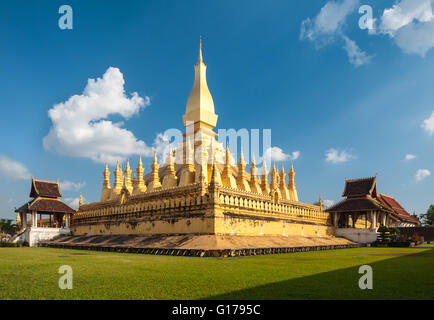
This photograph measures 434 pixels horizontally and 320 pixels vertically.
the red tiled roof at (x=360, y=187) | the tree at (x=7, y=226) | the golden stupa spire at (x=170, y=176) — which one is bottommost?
the tree at (x=7, y=226)

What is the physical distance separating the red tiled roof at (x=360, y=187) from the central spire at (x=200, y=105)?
2232 cm

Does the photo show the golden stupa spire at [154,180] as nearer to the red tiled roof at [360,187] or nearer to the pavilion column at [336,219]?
the pavilion column at [336,219]

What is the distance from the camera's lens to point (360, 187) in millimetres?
48844

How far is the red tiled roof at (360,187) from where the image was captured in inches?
1887

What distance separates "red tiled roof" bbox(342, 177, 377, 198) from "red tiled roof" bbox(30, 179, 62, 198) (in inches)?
1742

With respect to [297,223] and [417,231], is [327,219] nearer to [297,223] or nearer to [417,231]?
[297,223]

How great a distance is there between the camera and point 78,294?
8.80 m

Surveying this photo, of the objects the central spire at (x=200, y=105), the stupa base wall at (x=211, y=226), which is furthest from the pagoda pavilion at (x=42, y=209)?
the central spire at (x=200, y=105)

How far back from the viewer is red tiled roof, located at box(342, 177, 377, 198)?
47938 millimetres

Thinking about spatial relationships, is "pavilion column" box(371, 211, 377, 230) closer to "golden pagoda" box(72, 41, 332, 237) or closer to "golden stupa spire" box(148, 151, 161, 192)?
"golden pagoda" box(72, 41, 332, 237)

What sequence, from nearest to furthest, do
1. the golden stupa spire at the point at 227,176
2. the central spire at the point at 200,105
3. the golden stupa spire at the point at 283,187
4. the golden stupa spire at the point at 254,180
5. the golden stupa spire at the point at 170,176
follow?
1. the golden stupa spire at the point at 227,176
2. the golden stupa spire at the point at 170,176
3. the golden stupa spire at the point at 254,180
4. the central spire at the point at 200,105
5. the golden stupa spire at the point at 283,187

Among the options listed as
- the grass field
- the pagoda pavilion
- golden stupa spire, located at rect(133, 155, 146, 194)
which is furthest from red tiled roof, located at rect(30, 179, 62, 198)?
the grass field

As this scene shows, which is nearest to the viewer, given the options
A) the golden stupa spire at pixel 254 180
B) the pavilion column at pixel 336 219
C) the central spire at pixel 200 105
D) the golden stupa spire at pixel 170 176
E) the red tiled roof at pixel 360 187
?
the golden stupa spire at pixel 170 176
